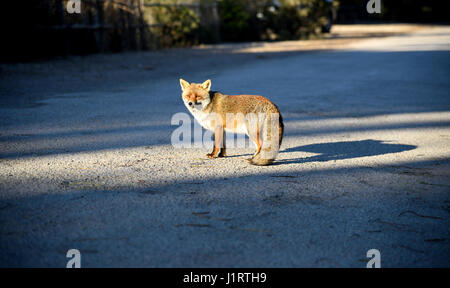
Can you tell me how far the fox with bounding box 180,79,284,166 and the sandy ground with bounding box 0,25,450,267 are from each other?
20 cm

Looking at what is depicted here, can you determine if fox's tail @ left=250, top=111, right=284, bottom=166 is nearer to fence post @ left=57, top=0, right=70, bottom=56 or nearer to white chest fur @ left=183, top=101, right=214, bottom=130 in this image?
white chest fur @ left=183, top=101, right=214, bottom=130

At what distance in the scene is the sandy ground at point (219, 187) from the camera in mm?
2654

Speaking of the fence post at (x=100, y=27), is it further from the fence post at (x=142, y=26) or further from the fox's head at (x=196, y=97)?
the fox's head at (x=196, y=97)

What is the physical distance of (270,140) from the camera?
14.6ft

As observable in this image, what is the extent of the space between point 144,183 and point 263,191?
112 cm

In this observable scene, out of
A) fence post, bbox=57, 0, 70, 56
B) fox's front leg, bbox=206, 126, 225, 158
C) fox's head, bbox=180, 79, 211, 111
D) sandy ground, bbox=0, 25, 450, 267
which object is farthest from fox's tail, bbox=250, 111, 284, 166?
fence post, bbox=57, 0, 70, 56

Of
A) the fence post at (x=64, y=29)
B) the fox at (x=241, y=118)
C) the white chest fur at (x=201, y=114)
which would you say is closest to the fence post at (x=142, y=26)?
the fence post at (x=64, y=29)

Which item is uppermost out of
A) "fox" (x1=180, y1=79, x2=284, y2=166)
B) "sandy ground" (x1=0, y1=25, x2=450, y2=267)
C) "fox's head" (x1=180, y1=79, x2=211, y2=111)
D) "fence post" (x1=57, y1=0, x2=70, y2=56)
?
"fence post" (x1=57, y1=0, x2=70, y2=56)

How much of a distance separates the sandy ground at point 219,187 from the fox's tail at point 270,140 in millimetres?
138

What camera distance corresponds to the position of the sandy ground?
8.71 ft

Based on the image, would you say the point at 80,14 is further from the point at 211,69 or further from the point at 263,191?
the point at 263,191

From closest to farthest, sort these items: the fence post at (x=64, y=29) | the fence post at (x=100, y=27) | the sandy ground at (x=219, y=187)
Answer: the sandy ground at (x=219, y=187), the fence post at (x=64, y=29), the fence post at (x=100, y=27)

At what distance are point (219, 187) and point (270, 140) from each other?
0.98 meters

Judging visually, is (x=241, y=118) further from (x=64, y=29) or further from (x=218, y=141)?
(x=64, y=29)
